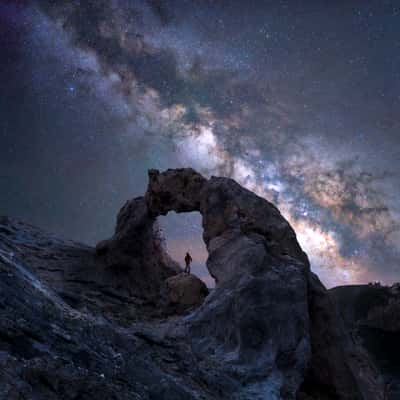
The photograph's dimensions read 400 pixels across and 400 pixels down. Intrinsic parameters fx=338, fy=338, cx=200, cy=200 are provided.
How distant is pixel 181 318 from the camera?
1277 centimetres

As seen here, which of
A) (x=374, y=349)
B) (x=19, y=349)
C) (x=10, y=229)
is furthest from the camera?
(x=374, y=349)

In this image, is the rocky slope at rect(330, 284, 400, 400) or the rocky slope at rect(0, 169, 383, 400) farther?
the rocky slope at rect(330, 284, 400, 400)

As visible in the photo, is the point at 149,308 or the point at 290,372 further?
the point at 149,308

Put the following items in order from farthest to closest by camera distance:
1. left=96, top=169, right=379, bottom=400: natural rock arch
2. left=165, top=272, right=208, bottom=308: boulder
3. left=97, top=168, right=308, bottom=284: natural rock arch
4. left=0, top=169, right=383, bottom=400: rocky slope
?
left=165, top=272, right=208, bottom=308: boulder → left=97, top=168, right=308, bottom=284: natural rock arch → left=96, top=169, right=379, bottom=400: natural rock arch → left=0, top=169, right=383, bottom=400: rocky slope

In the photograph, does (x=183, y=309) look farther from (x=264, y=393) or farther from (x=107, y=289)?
(x=264, y=393)

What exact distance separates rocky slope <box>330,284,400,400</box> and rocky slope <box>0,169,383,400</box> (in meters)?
15.0

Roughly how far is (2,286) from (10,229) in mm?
17098

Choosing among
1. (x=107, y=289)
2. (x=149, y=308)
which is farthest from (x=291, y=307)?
(x=107, y=289)

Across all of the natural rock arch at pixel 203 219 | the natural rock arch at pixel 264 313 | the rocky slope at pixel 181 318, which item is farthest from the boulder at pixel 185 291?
the natural rock arch at pixel 264 313

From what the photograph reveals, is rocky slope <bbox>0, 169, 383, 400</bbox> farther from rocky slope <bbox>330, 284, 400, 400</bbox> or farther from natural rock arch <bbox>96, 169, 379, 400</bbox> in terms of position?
rocky slope <bbox>330, 284, 400, 400</bbox>

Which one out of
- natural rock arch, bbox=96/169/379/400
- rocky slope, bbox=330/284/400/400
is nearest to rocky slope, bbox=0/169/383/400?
natural rock arch, bbox=96/169/379/400

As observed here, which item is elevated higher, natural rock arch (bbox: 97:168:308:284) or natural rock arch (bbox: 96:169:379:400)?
natural rock arch (bbox: 97:168:308:284)

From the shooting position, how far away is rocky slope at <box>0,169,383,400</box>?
5656mm

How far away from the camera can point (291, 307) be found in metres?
11.3
